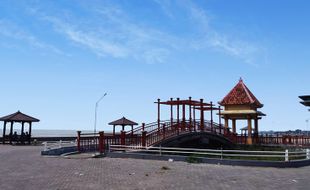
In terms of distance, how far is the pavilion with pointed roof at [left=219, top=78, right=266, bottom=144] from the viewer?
38.0 meters

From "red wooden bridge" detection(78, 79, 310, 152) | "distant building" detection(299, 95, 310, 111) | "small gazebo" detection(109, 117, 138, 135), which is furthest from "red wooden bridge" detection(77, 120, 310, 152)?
"small gazebo" detection(109, 117, 138, 135)

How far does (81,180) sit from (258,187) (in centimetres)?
645

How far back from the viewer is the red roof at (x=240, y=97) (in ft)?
125

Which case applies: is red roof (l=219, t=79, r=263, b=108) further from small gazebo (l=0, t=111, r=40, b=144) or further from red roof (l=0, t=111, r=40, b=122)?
small gazebo (l=0, t=111, r=40, b=144)

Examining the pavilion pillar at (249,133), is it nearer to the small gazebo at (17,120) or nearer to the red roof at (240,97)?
the red roof at (240,97)

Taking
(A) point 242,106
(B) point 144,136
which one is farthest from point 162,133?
(A) point 242,106

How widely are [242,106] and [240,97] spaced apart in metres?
1.03

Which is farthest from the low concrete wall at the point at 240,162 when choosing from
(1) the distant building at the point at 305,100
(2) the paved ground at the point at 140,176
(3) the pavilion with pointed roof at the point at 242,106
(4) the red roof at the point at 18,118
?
(4) the red roof at the point at 18,118

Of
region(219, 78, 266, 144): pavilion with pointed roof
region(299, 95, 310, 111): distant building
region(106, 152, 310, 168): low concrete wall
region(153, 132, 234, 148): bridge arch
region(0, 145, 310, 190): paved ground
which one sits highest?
region(219, 78, 266, 144): pavilion with pointed roof

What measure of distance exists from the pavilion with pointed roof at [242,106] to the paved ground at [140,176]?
19.2m

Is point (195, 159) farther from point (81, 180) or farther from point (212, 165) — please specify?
point (81, 180)

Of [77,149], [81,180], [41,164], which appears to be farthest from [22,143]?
[81,180]

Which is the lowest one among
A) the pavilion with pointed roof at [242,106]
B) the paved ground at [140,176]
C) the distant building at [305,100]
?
the paved ground at [140,176]

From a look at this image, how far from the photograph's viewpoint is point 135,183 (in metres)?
13.4
